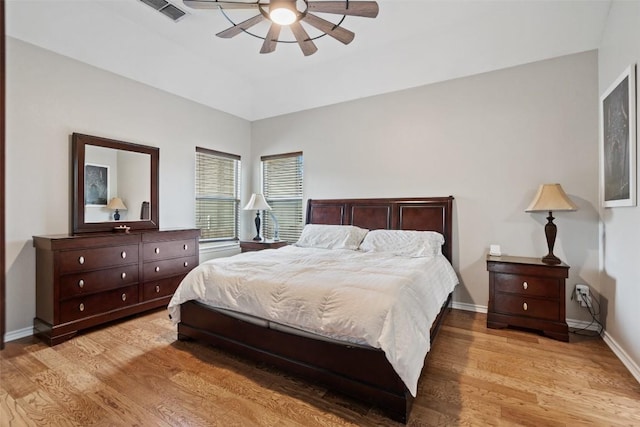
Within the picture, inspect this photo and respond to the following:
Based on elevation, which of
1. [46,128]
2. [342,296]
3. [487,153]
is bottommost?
[342,296]

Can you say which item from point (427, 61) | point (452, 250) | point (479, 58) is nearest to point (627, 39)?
point (479, 58)

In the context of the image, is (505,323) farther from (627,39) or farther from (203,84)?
(203,84)

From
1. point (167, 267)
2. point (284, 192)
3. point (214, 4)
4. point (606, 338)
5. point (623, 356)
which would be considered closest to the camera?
point (214, 4)

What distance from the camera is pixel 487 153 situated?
11.4 feet

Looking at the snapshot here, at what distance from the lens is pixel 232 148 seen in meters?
5.00

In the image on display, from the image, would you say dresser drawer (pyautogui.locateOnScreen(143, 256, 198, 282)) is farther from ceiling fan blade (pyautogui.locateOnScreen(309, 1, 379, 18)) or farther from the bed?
ceiling fan blade (pyautogui.locateOnScreen(309, 1, 379, 18))

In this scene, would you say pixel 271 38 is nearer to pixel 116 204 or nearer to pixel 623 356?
pixel 116 204

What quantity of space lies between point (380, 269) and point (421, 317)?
0.63 meters

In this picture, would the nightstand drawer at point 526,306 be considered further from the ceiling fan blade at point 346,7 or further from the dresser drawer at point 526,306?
the ceiling fan blade at point 346,7

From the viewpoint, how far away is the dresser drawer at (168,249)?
343cm

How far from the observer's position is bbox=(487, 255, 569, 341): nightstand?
276 centimetres

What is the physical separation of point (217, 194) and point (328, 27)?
3.25 m

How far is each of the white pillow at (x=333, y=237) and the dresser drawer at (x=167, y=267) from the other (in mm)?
1469

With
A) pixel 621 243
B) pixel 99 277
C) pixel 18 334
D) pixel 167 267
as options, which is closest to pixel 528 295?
pixel 621 243
